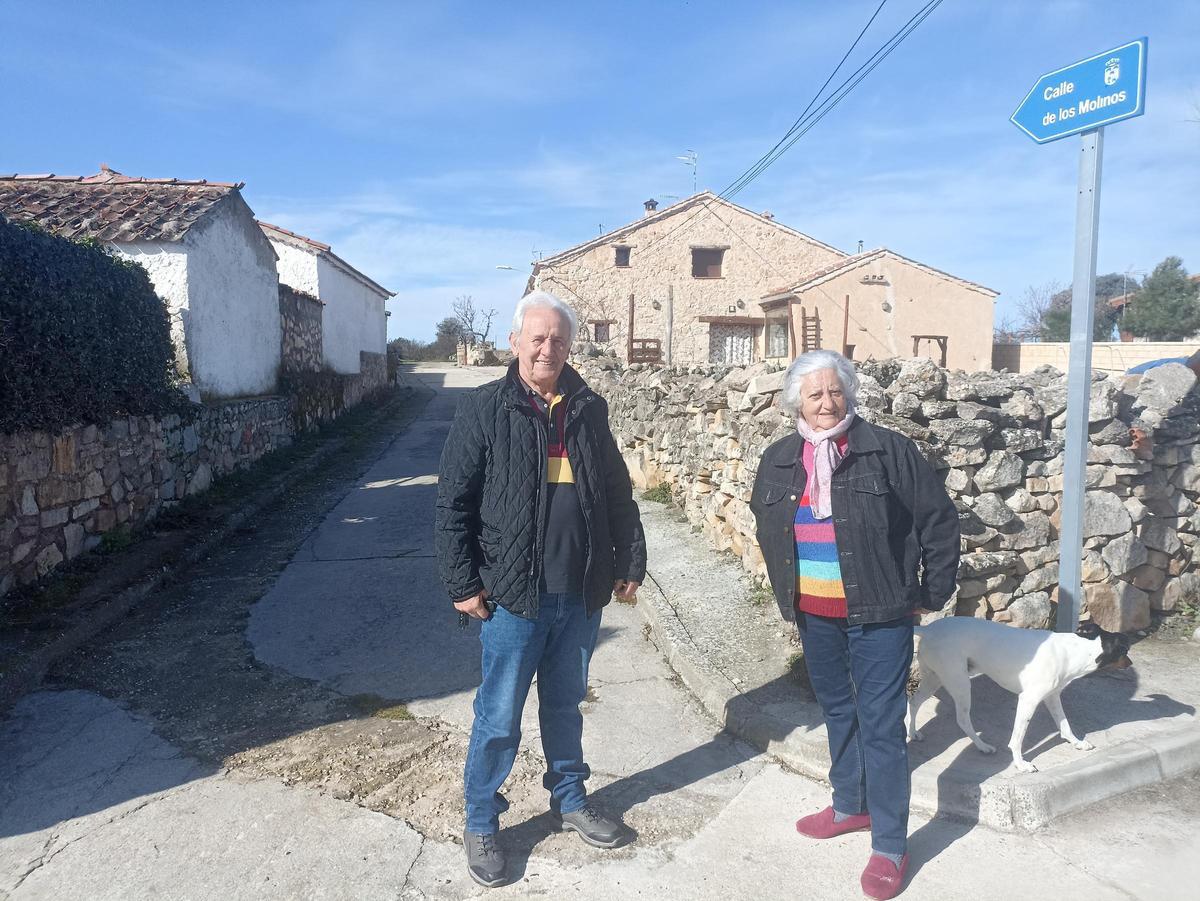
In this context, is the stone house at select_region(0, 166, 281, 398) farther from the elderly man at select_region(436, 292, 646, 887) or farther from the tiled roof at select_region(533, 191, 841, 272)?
the tiled roof at select_region(533, 191, 841, 272)

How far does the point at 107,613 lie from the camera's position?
5336mm

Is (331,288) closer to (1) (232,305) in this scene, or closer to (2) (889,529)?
(1) (232,305)

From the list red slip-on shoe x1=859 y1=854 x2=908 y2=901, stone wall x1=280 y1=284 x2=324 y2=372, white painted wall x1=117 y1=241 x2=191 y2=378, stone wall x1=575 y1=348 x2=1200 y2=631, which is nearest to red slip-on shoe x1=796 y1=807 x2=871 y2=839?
red slip-on shoe x1=859 y1=854 x2=908 y2=901

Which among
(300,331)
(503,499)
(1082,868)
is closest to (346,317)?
(300,331)

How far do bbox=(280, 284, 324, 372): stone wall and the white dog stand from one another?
12.9m

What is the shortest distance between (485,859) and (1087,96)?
12.4 ft

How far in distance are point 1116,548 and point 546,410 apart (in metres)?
3.66

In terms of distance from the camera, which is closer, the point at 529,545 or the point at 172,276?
the point at 529,545

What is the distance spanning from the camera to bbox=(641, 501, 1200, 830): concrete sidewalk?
3115 mm

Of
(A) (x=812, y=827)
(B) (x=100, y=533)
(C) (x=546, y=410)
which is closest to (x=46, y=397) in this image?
(B) (x=100, y=533)

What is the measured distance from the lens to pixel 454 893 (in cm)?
267

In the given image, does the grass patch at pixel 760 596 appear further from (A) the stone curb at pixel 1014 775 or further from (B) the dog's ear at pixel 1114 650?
(B) the dog's ear at pixel 1114 650

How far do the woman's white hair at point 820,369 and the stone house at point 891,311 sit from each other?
23159mm

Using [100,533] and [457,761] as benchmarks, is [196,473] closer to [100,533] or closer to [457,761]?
[100,533]
